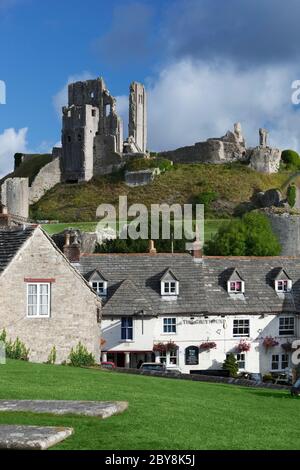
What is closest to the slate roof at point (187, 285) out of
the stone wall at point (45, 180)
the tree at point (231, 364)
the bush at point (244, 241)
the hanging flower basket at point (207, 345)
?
the hanging flower basket at point (207, 345)

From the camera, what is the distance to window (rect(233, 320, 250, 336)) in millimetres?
45219

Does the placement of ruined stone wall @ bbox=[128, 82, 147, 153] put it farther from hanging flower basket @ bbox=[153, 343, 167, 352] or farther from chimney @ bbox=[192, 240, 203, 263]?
hanging flower basket @ bbox=[153, 343, 167, 352]

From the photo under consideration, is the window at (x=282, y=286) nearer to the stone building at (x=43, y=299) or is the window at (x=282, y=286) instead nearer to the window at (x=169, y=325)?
the window at (x=169, y=325)

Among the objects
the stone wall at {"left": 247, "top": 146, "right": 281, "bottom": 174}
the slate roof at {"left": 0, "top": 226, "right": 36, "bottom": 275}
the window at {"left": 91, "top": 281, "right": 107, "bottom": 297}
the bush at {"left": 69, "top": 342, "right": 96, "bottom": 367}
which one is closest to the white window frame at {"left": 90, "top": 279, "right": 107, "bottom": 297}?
the window at {"left": 91, "top": 281, "right": 107, "bottom": 297}

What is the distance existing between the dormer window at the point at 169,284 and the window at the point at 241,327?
3676mm

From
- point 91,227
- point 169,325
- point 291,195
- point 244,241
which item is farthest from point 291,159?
point 169,325

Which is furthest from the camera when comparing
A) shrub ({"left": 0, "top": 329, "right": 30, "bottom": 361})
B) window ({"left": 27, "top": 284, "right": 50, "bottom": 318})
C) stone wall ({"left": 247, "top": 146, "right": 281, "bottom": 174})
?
stone wall ({"left": 247, "top": 146, "right": 281, "bottom": 174})

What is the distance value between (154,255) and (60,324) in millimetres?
17658

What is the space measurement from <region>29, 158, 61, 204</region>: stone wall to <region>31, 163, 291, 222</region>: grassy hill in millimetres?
1530

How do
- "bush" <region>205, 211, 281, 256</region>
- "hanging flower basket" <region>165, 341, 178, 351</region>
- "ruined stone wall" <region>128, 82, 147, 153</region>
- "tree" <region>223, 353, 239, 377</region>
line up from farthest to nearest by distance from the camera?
1. "ruined stone wall" <region>128, 82, 147, 153</region>
2. "bush" <region>205, 211, 281, 256</region>
3. "hanging flower basket" <region>165, 341, 178, 351</region>
4. "tree" <region>223, 353, 239, 377</region>

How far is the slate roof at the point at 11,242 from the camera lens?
Result: 28.8 metres

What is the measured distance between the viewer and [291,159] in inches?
4505

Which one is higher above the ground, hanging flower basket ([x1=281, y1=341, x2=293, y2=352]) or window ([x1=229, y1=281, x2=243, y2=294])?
window ([x1=229, y1=281, x2=243, y2=294])

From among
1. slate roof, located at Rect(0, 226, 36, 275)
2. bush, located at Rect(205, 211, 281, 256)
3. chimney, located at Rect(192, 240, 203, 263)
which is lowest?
slate roof, located at Rect(0, 226, 36, 275)
